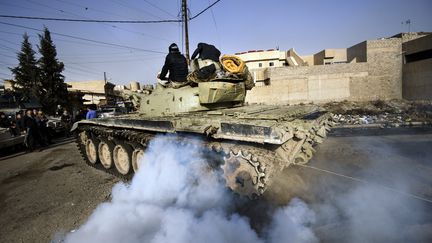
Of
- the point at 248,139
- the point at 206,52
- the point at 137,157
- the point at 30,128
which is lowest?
the point at 137,157

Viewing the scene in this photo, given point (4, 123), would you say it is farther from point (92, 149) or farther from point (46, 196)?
point (46, 196)

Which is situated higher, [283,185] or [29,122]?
[29,122]

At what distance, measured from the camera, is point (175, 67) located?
622 centimetres

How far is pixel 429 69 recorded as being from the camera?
72.0ft

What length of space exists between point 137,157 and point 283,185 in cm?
334

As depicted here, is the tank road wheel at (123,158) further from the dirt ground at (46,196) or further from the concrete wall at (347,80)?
the concrete wall at (347,80)

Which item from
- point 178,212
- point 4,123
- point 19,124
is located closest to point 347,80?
point 19,124

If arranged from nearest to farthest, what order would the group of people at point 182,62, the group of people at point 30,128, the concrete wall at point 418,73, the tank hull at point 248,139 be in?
the tank hull at point 248,139 < the group of people at point 182,62 < the group of people at point 30,128 < the concrete wall at point 418,73

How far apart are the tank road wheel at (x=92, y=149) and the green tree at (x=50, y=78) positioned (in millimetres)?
24566

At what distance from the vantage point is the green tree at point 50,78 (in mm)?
29438

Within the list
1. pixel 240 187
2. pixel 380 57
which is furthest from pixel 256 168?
pixel 380 57

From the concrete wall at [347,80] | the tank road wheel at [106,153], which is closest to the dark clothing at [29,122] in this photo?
the tank road wheel at [106,153]

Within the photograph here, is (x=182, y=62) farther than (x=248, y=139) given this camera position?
Yes

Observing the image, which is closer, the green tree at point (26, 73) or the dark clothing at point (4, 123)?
the dark clothing at point (4, 123)
